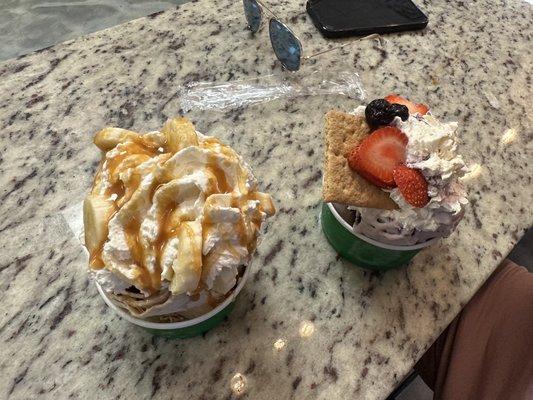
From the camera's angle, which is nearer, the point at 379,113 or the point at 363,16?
the point at 379,113

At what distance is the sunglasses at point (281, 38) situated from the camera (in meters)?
1.13

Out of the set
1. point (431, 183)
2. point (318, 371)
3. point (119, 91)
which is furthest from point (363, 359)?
point (119, 91)

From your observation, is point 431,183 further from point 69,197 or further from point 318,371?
point 69,197

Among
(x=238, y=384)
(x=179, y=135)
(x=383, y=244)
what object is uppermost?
(x=179, y=135)

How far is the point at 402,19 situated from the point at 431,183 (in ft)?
2.63

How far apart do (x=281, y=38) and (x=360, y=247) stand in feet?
2.06

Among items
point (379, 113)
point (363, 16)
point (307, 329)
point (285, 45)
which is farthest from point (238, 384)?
point (363, 16)

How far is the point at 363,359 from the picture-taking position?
0.76m

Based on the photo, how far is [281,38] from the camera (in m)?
1.16

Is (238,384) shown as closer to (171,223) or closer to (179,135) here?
(171,223)

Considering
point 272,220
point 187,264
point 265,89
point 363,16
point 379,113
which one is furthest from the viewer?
point 363,16

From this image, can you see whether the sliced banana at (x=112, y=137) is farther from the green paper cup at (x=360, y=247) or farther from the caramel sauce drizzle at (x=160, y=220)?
the green paper cup at (x=360, y=247)

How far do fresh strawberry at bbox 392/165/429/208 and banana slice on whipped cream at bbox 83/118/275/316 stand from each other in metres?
0.23

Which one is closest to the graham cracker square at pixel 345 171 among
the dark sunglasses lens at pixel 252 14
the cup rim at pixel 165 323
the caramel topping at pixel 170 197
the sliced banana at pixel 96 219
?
the caramel topping at pixel 170 197
